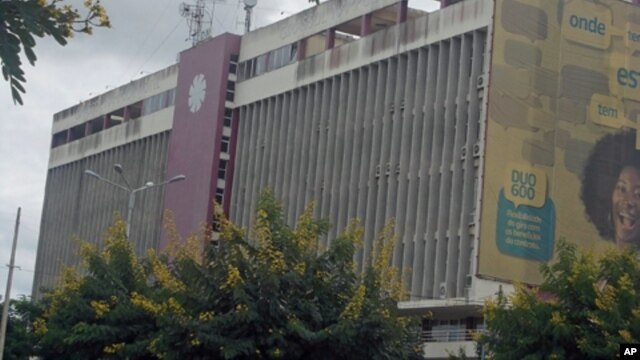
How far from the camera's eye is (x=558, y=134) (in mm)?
49031

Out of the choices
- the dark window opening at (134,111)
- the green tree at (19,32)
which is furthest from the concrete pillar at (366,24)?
the green tree at (19,32)

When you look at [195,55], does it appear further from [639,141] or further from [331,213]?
[639,141]

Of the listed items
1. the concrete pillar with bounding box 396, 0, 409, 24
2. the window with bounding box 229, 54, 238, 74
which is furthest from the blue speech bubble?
the window with bounding box 229, 54, 238, 74

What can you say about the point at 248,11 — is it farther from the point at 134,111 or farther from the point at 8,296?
the point at 8,296

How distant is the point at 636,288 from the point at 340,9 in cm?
3155

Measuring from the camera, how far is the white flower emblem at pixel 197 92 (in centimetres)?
6638

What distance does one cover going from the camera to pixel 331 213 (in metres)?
56.2

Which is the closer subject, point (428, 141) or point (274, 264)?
point (274, 264)

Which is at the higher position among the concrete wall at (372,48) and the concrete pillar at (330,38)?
the concrete pillar at (330,38)

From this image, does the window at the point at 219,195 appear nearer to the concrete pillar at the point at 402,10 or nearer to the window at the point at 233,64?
the window at the point at 233,64

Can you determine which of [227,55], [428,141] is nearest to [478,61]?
[428,141]

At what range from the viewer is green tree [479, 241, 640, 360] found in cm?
2650

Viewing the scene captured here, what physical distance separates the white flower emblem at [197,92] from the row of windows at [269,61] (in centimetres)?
194

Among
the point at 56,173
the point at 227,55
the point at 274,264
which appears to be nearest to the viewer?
the point at 274,264
